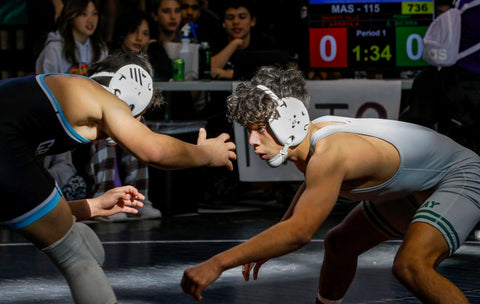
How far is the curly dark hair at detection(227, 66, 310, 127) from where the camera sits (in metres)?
3.95

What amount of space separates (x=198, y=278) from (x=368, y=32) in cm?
579

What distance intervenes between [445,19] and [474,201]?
3537 millimetres

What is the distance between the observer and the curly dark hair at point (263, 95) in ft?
13.0

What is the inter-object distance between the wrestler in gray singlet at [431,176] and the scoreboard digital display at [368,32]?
469 cm

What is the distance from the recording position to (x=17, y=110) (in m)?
3.63

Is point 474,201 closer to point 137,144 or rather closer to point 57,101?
point 137,144

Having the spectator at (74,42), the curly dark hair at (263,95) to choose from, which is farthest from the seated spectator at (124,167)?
the curly dark hair at (263,95)

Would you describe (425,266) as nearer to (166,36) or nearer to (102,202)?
(102,202)

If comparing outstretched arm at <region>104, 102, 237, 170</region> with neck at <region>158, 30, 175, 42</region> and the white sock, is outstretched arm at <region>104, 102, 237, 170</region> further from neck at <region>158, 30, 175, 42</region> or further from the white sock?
neck at <region>158, 30, 175, 42</region>

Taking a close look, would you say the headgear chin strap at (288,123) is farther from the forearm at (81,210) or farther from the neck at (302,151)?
the forearm at (81,210)

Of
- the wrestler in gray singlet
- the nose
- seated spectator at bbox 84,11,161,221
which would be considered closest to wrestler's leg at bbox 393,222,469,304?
the wrestler in gray singlet

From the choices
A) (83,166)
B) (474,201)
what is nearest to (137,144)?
(474,201)

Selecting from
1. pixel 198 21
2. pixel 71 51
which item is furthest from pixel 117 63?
pixel 198 21

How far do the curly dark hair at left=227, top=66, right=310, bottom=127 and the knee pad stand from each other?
0.80 m
